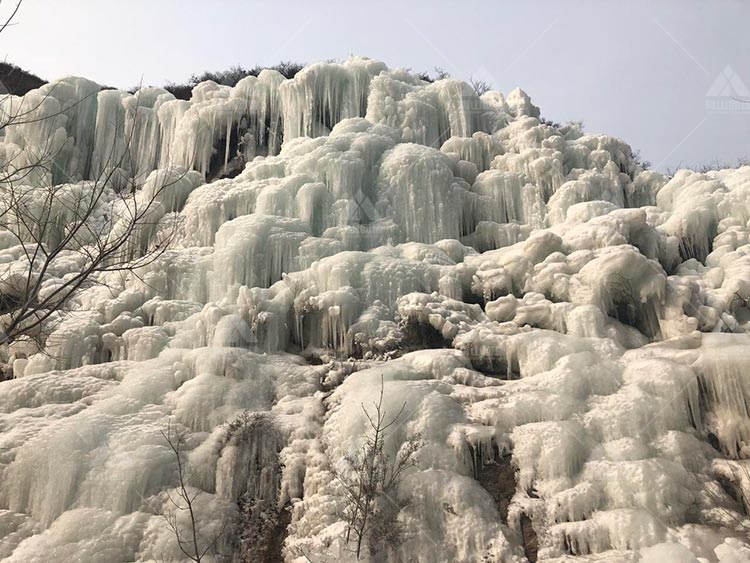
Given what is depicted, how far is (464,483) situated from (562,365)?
2.06 m

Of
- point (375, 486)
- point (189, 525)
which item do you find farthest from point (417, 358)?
point (189, 525)

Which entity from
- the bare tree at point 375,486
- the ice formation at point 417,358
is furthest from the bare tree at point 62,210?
the bare tree at point 375,486

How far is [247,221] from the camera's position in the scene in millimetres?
9641

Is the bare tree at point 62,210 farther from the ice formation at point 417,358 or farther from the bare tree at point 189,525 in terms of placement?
the bare tree at point 189,525

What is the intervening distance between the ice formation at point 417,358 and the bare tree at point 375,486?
12 cm

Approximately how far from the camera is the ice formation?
5.62 meters

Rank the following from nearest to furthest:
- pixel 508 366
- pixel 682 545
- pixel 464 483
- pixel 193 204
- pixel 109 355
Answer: pixel 682 545
pixel 464 483
pixel 508 366
pixel 109 355
pixel 193 204

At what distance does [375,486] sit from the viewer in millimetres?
5656

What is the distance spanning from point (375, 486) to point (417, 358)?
7.28 ft

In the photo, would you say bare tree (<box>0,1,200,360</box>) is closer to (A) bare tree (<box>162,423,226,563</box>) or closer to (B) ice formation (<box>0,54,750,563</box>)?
(B) ice formation (<box>0,54,750,563</box>)

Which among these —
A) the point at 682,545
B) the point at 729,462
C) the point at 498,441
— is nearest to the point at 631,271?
the point at 729,462

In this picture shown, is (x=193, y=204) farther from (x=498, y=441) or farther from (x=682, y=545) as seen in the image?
(x=682, y=545)

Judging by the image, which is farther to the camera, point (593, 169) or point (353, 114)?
point (353, 114)

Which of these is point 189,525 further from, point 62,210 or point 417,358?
point 62,210
